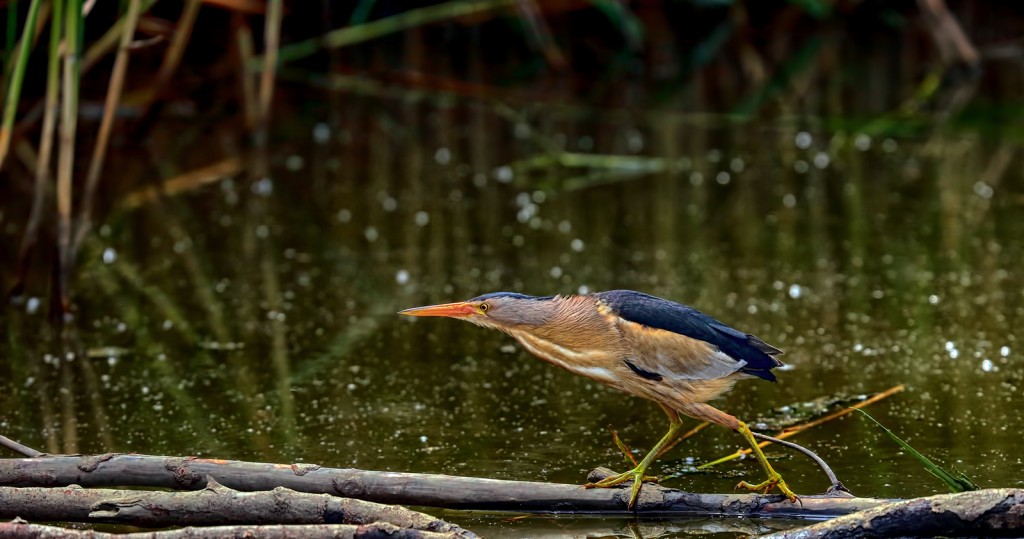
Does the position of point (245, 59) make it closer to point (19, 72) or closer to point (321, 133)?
point (321, 133)

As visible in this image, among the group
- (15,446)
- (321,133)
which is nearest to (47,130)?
(15,446)

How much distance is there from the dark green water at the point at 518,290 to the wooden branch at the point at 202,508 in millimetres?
467

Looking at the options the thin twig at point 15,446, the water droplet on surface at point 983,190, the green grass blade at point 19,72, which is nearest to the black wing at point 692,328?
the thin twig at point 15,446

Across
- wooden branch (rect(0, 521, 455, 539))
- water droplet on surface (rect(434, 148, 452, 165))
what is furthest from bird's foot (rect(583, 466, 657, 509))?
water droplet on surface (rect(434, 148, 452, 165))

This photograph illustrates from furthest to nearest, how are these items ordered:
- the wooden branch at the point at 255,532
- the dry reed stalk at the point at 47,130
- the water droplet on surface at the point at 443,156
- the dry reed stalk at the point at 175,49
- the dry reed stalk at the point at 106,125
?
1. the water droplet on surface at the point at 443,156
2. the dry reed stalk at the point at 175,49
3. the dry reed stalk at the point at 106,125
4. the dry reed stalk at the point at 47,130
5. the wooden branch at the point at 255,532

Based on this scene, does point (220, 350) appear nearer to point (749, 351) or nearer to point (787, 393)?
point (787, 393)

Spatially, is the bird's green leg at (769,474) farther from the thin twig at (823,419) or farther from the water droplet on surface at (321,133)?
the water droplet on surface at (321,133)

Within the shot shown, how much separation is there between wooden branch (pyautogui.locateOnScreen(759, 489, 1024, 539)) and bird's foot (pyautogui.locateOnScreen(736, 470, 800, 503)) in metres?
0.35

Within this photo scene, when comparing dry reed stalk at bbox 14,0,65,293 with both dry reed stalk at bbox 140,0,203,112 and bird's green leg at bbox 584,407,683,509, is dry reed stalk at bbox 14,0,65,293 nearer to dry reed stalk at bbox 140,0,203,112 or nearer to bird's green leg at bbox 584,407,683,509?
dry reed stalk at bbox 140,0,203,112

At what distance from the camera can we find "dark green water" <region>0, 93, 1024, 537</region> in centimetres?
453

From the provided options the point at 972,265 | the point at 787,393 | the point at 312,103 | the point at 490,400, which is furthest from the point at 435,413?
the point at 312,103

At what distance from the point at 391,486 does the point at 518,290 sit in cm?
294

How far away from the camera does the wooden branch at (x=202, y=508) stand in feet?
10.7

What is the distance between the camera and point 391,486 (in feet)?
11.7
